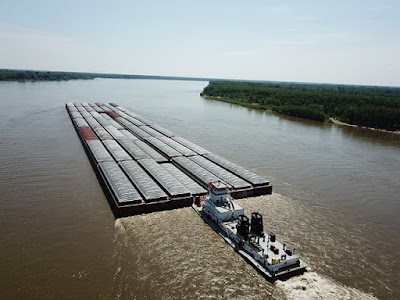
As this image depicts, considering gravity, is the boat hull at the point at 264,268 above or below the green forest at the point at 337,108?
below

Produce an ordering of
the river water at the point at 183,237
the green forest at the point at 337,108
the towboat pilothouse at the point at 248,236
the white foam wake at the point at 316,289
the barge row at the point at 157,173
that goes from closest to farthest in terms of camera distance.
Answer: the white foam wake at the point at 316,289, the river water at the point at 183,237, the towboat pilothouse at the point at 248,236, the barge row at the point at 157,173, the green forest at the point at 337,108

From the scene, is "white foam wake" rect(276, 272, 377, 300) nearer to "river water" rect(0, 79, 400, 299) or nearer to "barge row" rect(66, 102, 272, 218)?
"river water" rect(0, 79, 400, 299)

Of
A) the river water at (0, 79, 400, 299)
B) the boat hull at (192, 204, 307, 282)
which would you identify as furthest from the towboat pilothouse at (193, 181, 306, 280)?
the river water at (0, 79, 400, 299)

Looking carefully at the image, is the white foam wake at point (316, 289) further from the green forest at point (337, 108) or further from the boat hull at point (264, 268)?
the green forest at point (337, 108)

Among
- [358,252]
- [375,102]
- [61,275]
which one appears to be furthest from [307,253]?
[375,102]

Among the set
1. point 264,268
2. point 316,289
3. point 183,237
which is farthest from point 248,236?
point 316,289

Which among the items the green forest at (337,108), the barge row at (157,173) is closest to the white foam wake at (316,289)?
the barge row at (157,173)

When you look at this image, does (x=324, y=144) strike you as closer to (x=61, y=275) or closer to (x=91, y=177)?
(x=91, y=177)
